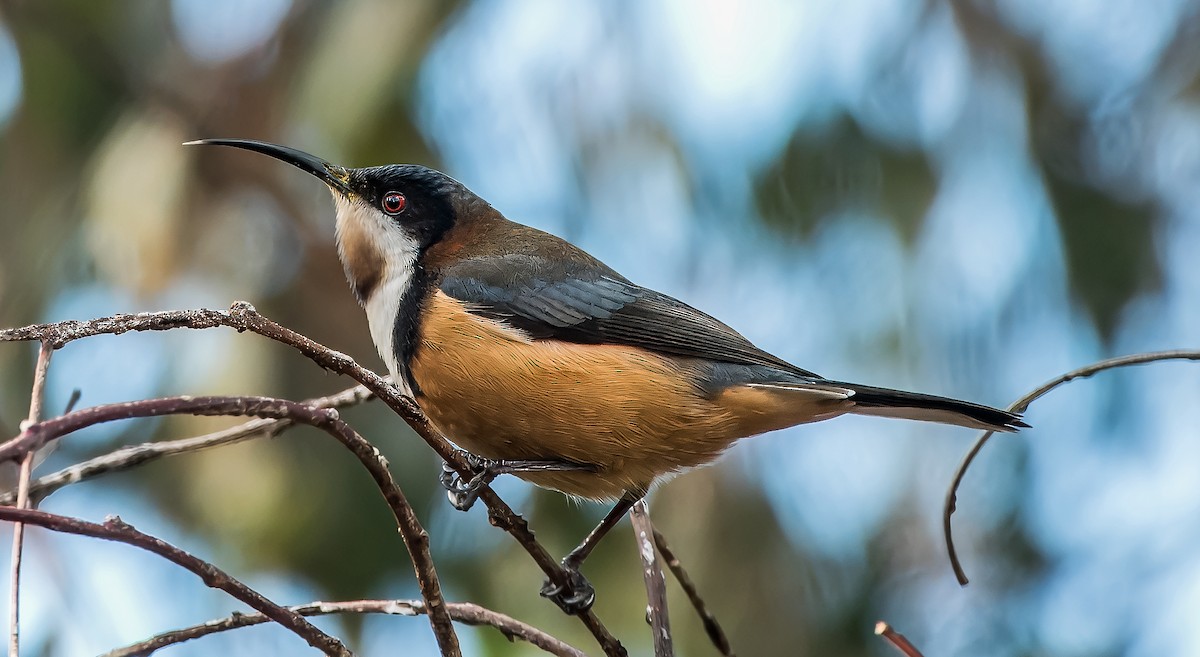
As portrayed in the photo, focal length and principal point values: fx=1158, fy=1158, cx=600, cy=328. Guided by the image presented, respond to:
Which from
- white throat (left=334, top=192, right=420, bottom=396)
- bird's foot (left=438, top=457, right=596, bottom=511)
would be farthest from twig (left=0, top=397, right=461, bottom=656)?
white throat (left=334, top=192, right=420, bottom=396)

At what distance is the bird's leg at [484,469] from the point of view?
12.0ft

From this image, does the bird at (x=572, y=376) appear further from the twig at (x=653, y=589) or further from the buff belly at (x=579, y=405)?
the twig at (x=653, y=589)

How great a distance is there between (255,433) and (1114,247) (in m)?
6.91

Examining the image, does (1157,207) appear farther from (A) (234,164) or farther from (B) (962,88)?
(A) (234,164)

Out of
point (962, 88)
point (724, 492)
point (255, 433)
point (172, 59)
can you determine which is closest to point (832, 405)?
point (255, 433)

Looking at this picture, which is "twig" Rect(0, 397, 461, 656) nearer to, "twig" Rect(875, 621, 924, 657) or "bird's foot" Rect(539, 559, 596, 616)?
"twig" Rect(875, 621, 924, 657)

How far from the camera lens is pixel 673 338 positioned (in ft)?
14.7

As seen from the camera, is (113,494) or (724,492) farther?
(113,494)

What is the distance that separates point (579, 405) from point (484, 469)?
397 mm

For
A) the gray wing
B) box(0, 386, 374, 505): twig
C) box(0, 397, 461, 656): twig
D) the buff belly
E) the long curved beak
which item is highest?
the long curved beak

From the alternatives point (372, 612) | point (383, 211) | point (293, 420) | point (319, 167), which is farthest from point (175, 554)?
point (319, 167)

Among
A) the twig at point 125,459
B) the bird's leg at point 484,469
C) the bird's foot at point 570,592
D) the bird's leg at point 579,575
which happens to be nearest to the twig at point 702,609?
the bird's foot at point 570,592

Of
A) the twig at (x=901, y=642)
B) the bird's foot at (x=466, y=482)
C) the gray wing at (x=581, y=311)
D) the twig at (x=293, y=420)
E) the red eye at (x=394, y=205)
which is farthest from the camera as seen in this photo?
the red eye at (x=394, y=205)

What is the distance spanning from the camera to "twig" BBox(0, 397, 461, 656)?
1.54m
